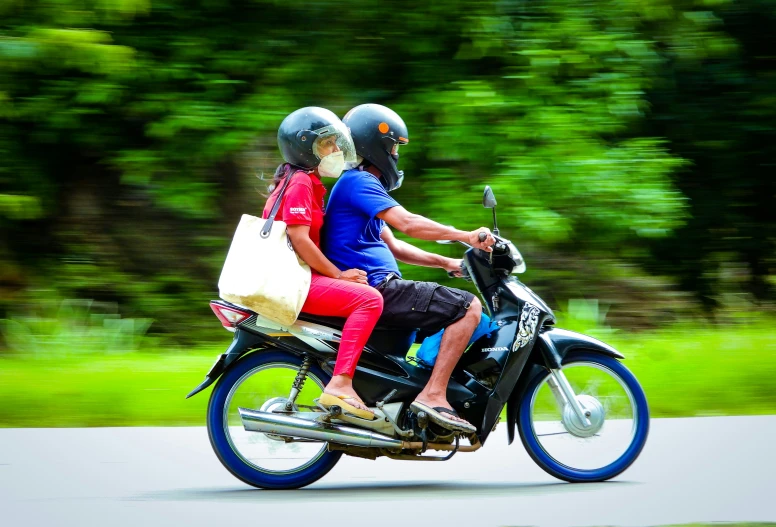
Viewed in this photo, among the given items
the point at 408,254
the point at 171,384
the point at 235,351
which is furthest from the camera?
the point at 171,384

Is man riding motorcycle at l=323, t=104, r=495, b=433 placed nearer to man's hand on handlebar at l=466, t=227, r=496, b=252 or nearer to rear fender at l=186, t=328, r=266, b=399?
man's hand on handlebar at l=466, t=227, r=496, b=252

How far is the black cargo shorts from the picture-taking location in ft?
15.8

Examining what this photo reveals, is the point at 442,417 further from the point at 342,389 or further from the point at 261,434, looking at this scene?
the point at 261,434

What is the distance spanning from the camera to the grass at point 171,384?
6.38 metres

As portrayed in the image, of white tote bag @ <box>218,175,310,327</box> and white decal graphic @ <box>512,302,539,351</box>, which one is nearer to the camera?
white tote bag @ <box>218,175,310,327</box>

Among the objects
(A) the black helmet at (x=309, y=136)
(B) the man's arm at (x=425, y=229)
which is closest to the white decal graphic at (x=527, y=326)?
(B) the man's arm at (x=425, y=229)

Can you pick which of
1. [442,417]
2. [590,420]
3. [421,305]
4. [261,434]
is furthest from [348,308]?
[590,420]

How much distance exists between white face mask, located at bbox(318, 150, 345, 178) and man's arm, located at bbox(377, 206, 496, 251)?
0.30m

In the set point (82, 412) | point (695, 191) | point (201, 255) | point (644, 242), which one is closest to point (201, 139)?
point (201, 255)

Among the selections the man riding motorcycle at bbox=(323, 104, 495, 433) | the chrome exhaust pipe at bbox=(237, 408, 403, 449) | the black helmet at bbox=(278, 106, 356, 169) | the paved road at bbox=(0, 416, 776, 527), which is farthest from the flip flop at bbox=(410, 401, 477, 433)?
the black helmet at bbox=(278, 106, 356, 169)

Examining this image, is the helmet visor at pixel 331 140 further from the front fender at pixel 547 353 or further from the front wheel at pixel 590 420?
the front wheel at pixel 590 420

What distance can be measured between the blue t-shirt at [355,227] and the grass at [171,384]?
1.96 meters

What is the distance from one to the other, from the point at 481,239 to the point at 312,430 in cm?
117

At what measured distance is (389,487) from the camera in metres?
4.98
